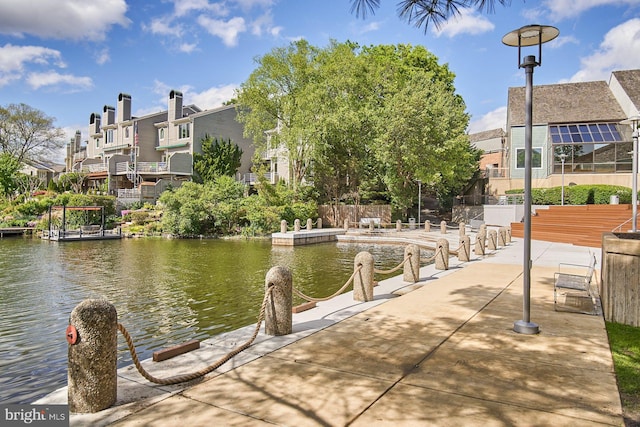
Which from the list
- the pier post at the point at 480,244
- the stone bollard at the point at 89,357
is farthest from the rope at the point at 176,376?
the pier post at the point at 480,244

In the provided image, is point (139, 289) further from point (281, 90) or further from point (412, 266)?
point (281, 90)

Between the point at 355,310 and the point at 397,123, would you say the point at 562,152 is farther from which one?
the point at 355,310

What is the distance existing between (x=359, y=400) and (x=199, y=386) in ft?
5.95

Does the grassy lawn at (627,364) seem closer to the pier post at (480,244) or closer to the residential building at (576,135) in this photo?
the pier post at (480,244)

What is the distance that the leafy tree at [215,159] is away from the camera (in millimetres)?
46719

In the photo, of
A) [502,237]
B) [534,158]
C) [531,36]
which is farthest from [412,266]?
[534,158]

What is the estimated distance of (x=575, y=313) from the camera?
27.2ft

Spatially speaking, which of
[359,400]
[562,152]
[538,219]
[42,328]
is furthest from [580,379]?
[562,152]

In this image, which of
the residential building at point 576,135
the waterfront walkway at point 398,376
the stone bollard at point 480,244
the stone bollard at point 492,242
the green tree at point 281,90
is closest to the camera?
the waterfront walkway at point 398,376

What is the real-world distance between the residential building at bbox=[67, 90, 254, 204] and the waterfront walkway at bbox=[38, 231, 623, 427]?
41.6 meters

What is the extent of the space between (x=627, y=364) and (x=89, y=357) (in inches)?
249

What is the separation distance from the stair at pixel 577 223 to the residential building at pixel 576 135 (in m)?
4.45

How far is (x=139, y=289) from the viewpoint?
44.0ft

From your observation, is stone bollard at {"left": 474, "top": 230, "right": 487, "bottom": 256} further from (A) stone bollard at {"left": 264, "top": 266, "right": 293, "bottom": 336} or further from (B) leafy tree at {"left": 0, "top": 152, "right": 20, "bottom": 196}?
(B) leafy tree at {"left": 0, "top": 152, "right": 20, "bottom": 196}
